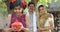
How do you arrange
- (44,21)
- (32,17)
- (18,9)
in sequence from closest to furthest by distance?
(18,9) → (44,21) → (32,17)

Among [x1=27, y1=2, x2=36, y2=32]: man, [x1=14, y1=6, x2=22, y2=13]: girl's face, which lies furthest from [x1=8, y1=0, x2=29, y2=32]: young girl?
[x1=27, y1=2, x2=36, y2=32]: man

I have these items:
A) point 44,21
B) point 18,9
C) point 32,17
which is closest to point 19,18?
point 18,9

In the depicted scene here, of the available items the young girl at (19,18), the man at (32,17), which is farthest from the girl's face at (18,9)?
Result: the man at (32,17)

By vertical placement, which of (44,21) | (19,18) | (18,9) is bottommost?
(44,21)

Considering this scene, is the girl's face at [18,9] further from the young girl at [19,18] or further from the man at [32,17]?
the man at [32,17]

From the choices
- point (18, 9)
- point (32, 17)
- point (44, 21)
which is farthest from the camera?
point (32, 17)

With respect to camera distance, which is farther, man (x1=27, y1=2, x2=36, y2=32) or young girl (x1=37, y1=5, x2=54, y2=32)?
man (x1=27, y1=2, x2=36, y2=32)

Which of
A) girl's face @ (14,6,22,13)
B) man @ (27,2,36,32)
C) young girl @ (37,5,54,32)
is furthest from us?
man @ (27,2,36,32)

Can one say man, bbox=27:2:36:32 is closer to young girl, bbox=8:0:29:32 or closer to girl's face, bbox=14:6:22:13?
young girl, bbox=8:0:29:32

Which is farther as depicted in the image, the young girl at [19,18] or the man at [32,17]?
the man at [32,17]

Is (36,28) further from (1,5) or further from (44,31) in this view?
(1,5)

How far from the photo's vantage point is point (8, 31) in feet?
16.9

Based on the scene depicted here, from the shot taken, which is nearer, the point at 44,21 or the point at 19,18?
the point at 19,18

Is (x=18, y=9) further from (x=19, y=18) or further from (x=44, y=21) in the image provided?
(x=44, y=21)
